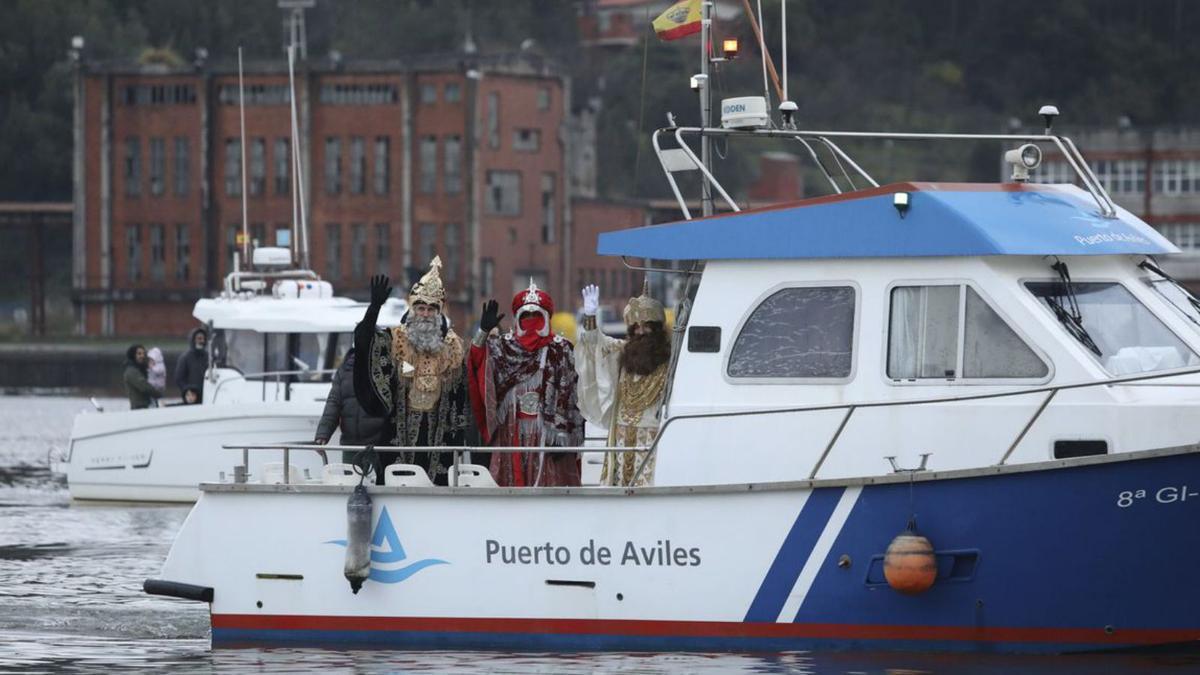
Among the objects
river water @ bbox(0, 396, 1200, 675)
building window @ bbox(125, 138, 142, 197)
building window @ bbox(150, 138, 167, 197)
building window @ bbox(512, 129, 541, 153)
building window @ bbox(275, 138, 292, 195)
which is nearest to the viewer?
river water @ bbox(0, 396, 1200, 675)

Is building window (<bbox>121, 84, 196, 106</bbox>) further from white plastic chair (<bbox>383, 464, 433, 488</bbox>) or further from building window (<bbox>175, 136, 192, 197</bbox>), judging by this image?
white plastic chair (<bbox>383, 464, 433, 488</bbox>)

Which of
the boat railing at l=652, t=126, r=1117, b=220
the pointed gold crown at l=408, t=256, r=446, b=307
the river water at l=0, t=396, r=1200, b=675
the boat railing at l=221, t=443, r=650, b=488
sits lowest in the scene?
the river water at l=0, t=396, r=1200, b=675

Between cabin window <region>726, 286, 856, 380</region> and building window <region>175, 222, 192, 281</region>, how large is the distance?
2677 inches

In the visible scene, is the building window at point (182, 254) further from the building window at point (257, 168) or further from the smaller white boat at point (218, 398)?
the smaller white boat at point (218, 398)

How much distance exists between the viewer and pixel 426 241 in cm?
7769

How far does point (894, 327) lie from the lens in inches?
499

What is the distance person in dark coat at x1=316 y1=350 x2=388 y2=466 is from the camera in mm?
13820

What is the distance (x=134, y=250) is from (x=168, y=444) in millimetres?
57482

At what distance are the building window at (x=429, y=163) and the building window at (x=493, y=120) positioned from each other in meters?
1.78

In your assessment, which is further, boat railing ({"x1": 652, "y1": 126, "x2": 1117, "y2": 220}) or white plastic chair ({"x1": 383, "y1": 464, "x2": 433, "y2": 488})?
white plastic chair ({"x1": 383, "y1": 464, "x2": 433, "y2": 488})

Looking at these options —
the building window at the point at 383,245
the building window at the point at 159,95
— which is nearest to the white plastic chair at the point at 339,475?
the building window at the point at 383,245

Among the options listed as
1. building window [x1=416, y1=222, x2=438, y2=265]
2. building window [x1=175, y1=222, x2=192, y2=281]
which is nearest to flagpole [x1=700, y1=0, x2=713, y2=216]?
building window [x1=416, y1=222, x2=438, y2=265]

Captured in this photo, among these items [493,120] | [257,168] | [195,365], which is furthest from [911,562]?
[257,168]

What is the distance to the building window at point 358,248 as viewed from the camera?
77.9m
